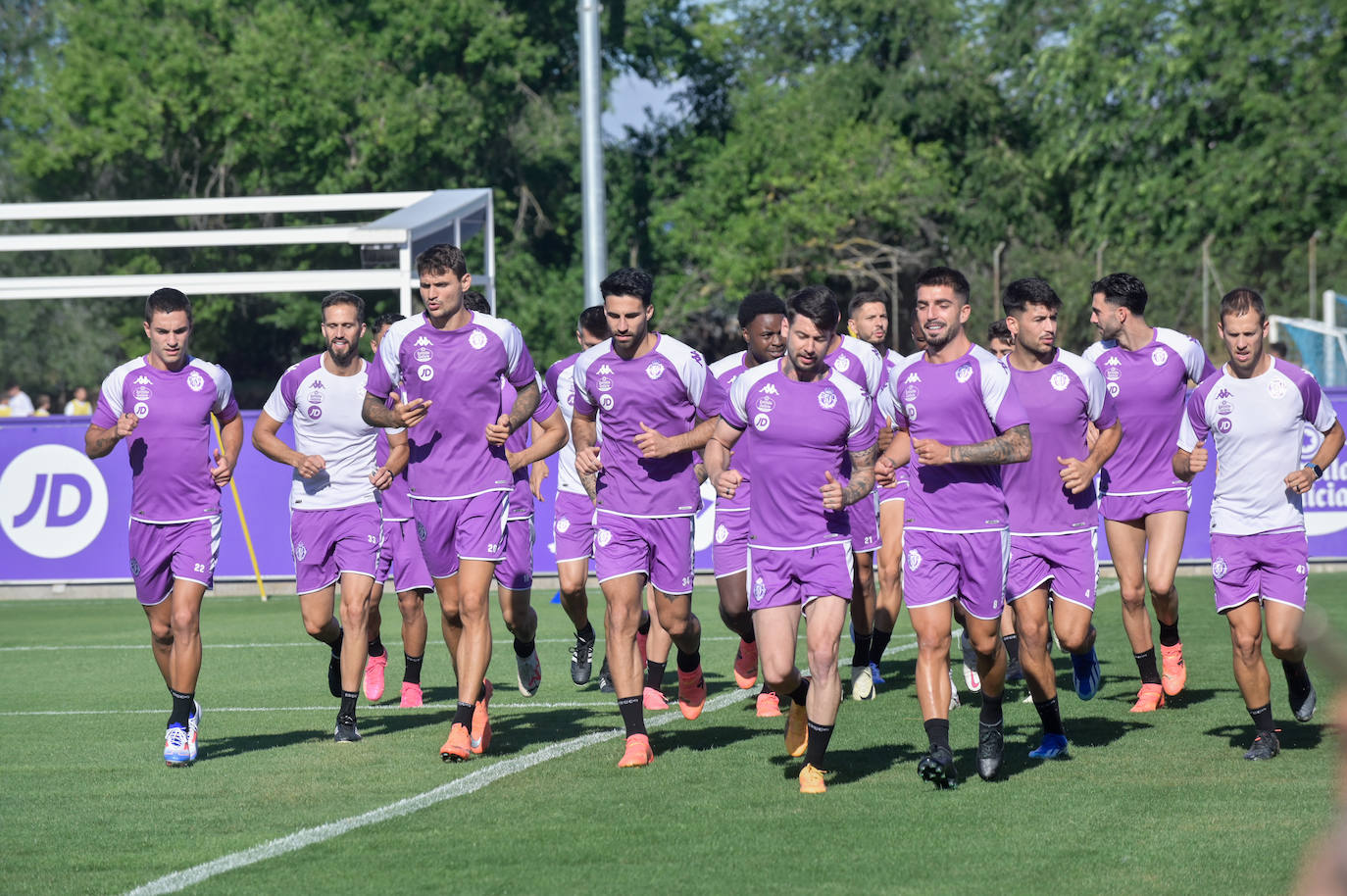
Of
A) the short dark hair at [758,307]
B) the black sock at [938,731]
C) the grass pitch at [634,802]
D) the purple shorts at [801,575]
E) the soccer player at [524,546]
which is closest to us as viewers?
the grass pitch at [634,802]

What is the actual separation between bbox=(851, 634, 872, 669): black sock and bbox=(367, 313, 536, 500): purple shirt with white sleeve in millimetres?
2843

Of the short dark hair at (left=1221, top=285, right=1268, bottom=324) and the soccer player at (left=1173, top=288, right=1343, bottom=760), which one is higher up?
the short dark hair at (left=1221, top=285, right=1268, bottom=324)

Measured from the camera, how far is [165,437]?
28.8 ft

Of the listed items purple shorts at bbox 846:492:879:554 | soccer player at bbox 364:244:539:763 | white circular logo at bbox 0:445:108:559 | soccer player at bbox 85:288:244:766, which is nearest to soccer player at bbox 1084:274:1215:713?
purple shorts at bbox 846:492:879:554

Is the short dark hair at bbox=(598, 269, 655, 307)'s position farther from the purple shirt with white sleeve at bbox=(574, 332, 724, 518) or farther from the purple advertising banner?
the purple advertising banner

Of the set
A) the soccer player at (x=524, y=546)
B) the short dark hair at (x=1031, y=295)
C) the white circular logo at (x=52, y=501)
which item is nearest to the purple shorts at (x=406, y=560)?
the soccer player at (x=524, y=546)

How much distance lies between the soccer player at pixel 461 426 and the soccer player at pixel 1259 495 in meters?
3.47

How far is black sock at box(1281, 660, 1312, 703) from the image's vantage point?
877 centimetres

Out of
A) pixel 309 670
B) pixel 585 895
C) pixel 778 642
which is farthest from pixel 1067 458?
pixel 309 670

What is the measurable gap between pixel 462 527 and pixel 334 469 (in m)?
1.40

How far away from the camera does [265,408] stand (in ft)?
32.1

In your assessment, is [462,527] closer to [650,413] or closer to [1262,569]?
[650,413]

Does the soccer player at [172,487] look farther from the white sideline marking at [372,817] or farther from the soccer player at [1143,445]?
the soccer player at [1143,445]

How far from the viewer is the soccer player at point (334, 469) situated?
9.62 m
